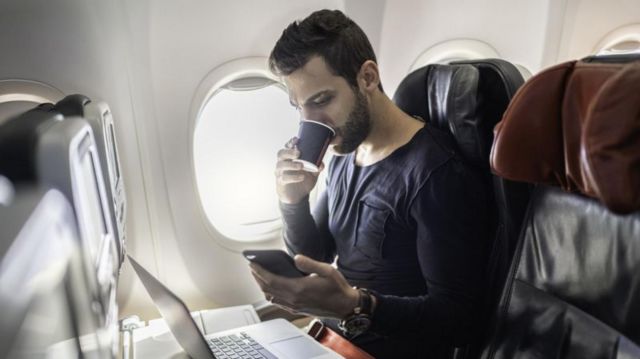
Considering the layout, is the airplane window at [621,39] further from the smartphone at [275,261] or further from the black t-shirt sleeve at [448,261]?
the smartphone at [275,261]

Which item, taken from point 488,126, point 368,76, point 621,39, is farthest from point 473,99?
point 621,39

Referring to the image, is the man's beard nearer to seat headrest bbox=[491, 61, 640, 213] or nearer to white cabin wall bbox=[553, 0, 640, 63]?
seat headrest bbox=[491, 61, 640, 213]

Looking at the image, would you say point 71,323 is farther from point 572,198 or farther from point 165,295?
point 572,198

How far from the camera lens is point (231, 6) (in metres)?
1.82

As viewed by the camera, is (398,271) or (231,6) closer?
(398,271)

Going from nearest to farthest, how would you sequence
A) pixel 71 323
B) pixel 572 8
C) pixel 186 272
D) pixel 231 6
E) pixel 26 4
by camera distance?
pixel 71 323
pixel 26 4
pixel 231 6
pixel 186 272
pixel 572 8

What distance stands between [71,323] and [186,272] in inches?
56.7

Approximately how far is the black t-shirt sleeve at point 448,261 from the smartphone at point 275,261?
0.24 meters

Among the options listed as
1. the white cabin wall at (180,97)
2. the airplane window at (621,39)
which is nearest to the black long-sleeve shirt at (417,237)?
the white cabin wall at (180,97)

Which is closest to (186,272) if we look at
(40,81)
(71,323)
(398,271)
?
(40,81)

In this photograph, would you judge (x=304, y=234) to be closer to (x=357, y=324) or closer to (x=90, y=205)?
(x=357, y=324)

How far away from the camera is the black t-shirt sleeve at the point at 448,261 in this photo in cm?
123

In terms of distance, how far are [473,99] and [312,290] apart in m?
0.58

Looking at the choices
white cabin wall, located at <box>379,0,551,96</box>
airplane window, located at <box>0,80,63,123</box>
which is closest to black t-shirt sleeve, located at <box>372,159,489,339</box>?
white cabin wall, located at <box>379,0,551,96</box>
